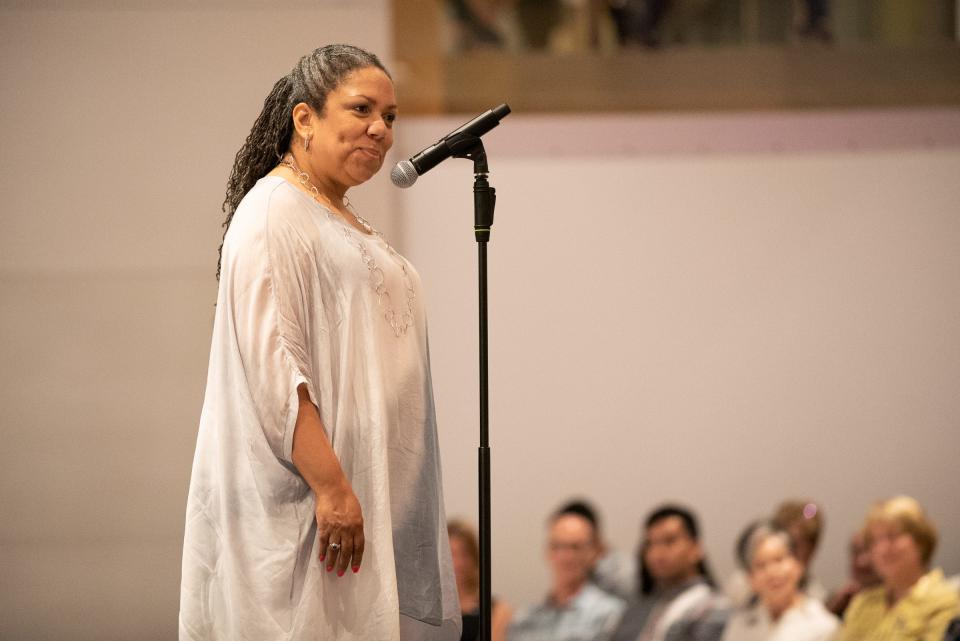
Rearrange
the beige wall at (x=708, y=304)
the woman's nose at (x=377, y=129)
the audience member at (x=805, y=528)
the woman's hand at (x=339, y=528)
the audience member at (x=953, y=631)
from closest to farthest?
1. the woman's hand at (x=339, y=528)
2. the woman's nose at (x=377, y=129)
3. the audience member at (x=953, y=631)
4. the audience member at (x=805, y=528)
5. the beige wall at (x=708, y=304)

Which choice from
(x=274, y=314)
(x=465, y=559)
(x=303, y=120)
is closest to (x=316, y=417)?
(x=274, y=314)

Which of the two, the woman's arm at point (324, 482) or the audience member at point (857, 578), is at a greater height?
the woman's arm at point (324, 482)

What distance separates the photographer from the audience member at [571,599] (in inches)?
156

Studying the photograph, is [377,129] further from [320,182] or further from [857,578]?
[857,578]

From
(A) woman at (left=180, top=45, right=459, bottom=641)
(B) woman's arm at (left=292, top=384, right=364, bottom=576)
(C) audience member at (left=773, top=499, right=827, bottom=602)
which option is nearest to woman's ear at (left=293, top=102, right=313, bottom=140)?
(A) woman at (left=180, top=45, right=459, bottom=641)

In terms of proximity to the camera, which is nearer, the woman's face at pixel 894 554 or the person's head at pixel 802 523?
the woman's face at pixel 894 554

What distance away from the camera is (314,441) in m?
1.80

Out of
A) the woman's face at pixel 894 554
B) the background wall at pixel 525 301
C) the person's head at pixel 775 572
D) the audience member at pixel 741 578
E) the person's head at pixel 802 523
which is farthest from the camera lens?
the background wall at pixel 525 301

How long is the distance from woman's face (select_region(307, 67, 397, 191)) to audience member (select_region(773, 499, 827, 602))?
8.61 ft

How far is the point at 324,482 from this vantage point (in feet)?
5.89

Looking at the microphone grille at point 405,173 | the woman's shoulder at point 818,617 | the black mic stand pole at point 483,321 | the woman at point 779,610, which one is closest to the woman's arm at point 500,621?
the woman at point 779,610

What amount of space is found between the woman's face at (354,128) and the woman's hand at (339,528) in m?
0.53

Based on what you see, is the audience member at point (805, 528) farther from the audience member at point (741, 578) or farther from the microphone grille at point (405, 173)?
the microphone grille at point (405, 173)

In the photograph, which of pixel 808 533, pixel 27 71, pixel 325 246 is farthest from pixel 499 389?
pixel 325 246
